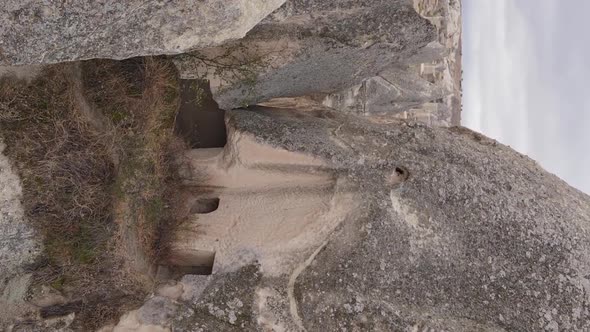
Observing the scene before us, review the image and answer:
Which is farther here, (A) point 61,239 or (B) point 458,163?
(B) point 458,163

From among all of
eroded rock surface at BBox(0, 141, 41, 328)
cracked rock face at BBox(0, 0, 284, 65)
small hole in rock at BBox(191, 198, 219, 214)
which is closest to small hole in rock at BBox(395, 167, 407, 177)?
small hole in rock at BBox(191, 198, 219, 214)

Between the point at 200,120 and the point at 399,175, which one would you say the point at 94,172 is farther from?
the point at 399,175

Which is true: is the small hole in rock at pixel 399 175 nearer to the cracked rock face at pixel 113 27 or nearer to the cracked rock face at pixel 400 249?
the cracked rock face at pixel 400 249

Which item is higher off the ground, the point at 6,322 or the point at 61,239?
the point at 61,239

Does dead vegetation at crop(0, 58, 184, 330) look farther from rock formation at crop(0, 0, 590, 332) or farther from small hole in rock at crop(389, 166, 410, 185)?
small hole in rock at crop(389, 166, 410, 185)

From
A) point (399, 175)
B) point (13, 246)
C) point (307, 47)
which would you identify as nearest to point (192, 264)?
point (13, 246)

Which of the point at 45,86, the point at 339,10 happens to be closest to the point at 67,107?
the point at 45,86

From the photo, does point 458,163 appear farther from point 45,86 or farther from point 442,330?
point 45,86
